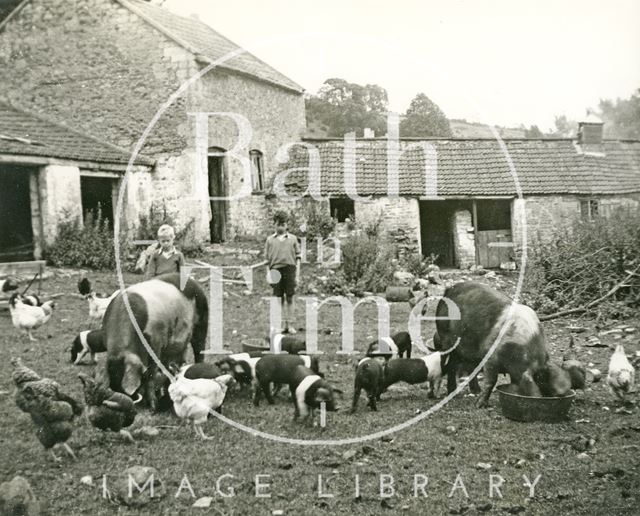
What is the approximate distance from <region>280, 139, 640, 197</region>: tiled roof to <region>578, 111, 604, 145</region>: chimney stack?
0.45m

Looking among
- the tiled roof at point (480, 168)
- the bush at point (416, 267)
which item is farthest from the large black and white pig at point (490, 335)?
the tiled roof at point (480, 168)

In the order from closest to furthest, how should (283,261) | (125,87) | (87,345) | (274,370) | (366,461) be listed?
(366,461) → (274,370) → (87,345) → (283,261) → (125,87)

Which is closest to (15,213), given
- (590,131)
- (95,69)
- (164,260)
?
(95,69)

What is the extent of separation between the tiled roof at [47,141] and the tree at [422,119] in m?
13.7

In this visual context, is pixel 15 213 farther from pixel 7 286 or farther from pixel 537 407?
pixel 537 407

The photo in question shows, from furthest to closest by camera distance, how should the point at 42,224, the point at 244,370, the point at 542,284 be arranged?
the point at 42,224 → the point at 542,284 → the point at 244,370

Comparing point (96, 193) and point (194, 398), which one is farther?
point (96, 193)

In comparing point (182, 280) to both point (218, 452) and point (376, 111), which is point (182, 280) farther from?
point (376, 111)

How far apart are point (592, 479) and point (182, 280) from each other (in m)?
4.23

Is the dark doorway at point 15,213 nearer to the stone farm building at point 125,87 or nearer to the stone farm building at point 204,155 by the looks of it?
the stone farm building at point 204,155

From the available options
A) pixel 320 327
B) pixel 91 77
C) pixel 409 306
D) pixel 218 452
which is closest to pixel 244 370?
pixel 218 452

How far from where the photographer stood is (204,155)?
18.2m

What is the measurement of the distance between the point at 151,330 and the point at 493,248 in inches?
682

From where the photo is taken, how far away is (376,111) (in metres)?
24.1
